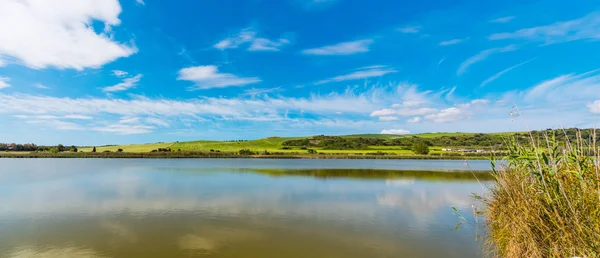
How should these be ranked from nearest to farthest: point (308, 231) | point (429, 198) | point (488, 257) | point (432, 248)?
point (488, 257) < point (432, 248) < point (308, 231) < point (429, 198)

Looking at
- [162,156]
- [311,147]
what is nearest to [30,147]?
[162,156]

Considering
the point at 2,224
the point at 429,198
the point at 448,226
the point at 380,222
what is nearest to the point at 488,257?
the point at 448,226

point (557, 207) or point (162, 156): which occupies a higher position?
point (162, 156)

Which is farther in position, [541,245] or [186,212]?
[186,212]

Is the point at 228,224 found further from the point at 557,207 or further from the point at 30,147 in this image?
the point at 30,147

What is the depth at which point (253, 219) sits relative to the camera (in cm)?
1241

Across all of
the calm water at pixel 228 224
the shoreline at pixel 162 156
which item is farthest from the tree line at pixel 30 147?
the calm water at pixel 228 224

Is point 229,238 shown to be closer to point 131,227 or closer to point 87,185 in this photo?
point 131,227

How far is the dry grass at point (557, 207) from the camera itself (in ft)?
16.9

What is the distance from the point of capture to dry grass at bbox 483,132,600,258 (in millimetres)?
5137

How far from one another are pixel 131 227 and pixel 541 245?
37.2ft

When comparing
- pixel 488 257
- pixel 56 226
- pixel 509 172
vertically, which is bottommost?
pixel 488 257

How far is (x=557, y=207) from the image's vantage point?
607 centimetres

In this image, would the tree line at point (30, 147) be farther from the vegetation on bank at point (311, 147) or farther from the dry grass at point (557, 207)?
the dry grass at point (557, 207)
